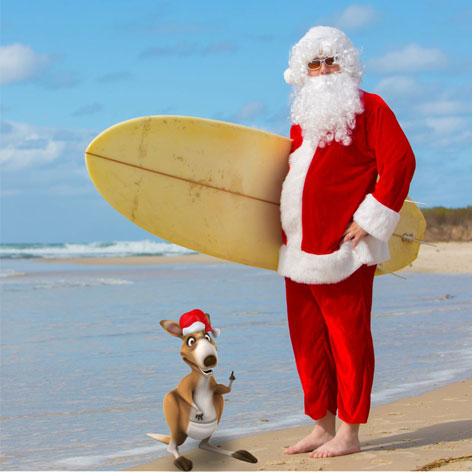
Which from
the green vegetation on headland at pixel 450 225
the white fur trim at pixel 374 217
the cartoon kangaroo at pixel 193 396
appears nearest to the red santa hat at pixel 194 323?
the cartoon kangaroo at pixel 193 396

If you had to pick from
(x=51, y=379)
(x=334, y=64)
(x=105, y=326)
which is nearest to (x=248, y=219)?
(x=334, y=64)

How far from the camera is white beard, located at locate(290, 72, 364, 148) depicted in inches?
120

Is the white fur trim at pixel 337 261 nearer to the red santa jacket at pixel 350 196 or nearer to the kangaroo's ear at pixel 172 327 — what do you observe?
the red santa jacket at pixel 350 196

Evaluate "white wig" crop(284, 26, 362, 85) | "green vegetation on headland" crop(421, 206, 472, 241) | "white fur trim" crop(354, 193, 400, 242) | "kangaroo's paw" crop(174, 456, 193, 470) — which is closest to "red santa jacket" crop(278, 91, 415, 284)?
"white fur trim" crop(354, 193, 400, 242)

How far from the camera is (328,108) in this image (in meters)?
3.07

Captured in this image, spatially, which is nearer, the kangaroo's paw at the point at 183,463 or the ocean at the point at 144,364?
the kangaroo's paw at the point at 183,463

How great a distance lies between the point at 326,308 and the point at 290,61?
112 centimetres

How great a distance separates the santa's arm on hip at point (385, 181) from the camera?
9.64 ft

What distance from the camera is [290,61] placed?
3.29 metres

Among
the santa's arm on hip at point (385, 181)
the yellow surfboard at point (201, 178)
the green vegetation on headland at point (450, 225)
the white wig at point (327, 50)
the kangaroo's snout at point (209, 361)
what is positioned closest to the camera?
the kangaroo's snout at point (209, 361)

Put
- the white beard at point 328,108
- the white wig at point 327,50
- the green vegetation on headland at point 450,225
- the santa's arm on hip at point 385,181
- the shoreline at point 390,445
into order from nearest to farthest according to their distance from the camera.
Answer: the shoreline at point 390,445, the santa's arm on hip at point 385,181, the white beard at point 328,108, the white wig at point 327,50, the green vegetation on headland at point 450,225

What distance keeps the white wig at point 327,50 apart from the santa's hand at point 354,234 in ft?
2.15

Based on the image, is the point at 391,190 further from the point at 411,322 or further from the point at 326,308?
the point at 411,322

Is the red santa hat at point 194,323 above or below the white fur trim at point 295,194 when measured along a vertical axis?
below
